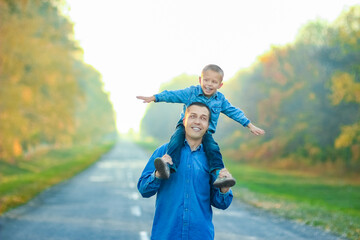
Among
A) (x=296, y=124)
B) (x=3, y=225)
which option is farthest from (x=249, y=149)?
(x=3, y=225)

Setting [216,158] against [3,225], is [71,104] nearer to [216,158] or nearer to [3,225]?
[3,225]

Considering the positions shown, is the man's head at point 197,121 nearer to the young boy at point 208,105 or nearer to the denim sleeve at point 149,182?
the young boy at point 208,105

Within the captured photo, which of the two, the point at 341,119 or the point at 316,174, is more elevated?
the point at 341,119

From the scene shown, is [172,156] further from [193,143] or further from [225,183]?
[225,183]

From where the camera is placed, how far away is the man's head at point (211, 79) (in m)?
4.59

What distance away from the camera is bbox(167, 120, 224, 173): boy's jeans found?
3789mm

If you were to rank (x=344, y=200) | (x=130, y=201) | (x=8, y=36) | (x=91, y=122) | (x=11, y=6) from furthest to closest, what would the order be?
(x=91, y=122), (x=8, y=36), (x=344, y=200), (x=11, y=6), (x=130, y=201)

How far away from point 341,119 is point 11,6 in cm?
2272

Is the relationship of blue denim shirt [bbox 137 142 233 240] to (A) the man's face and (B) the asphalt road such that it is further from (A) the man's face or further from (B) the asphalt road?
(B) the asphalt road

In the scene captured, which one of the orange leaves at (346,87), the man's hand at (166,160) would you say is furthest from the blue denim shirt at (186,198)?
the orange leaves at (346,87)

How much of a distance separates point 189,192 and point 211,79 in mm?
1312

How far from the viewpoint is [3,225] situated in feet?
34.3

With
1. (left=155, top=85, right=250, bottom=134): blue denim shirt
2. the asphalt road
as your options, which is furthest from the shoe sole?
the asphalt road

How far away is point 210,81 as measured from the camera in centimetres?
460
